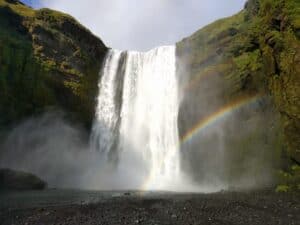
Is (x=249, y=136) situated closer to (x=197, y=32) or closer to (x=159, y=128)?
(x=159, y=128)

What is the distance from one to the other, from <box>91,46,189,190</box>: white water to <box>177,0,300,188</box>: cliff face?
10.2ft

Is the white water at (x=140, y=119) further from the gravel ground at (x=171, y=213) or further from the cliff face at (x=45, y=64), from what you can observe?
the gravel ground at (x=171, y=213)

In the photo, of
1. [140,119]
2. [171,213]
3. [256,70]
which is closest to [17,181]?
[140,119]

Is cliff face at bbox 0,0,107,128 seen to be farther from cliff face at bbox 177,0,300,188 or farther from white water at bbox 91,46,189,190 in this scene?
cliff face at bbox 177,0,300,188

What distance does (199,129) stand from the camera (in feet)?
146

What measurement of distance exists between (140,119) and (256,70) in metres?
20.2

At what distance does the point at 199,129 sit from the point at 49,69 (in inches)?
949

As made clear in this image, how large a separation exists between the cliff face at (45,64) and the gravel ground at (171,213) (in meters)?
29.8

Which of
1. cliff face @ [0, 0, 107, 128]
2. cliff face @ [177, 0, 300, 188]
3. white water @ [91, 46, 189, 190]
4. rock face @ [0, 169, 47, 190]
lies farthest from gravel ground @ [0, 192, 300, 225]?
cliff face @ [0, 0, 107, 128]

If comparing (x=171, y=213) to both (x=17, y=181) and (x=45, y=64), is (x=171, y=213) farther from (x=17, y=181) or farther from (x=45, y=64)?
(x=45, y=64)

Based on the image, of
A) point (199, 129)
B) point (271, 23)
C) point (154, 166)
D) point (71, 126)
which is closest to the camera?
point (271, 23)

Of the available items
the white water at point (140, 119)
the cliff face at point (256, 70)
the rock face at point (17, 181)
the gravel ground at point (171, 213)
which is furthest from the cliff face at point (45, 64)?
the gravel ground at point (171, 213)

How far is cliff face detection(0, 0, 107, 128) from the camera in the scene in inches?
1960

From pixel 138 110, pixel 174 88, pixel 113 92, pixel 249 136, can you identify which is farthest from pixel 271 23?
pixel 113 92
